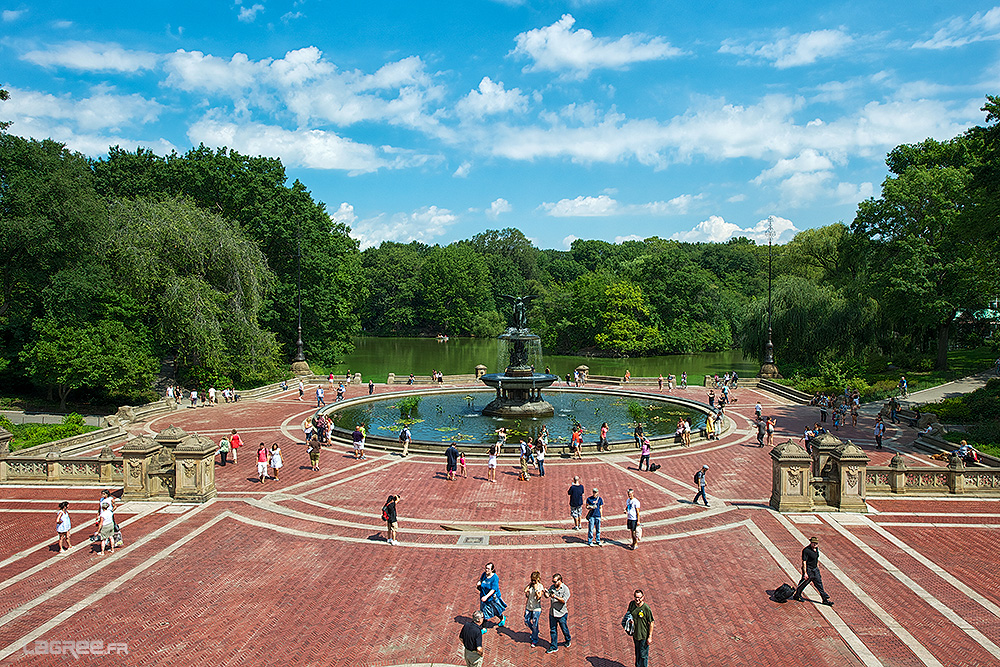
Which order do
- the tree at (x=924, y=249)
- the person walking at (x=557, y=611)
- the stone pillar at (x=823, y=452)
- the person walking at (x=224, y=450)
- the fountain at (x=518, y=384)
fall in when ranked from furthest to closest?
the tree at (x=924, y=249)
the fountain at (x=518, y=384)
the person walking at (x=224, y=450)
the stone pillar at (x=823, y=452)
the person walking at (x=557, y=611)

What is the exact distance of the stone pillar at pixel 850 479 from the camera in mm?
16703

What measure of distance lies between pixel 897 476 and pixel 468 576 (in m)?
13.8

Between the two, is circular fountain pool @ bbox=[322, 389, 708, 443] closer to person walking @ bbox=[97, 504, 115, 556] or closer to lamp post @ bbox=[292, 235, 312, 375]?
lamp post @ bbox=[292, 235, 312, 375]

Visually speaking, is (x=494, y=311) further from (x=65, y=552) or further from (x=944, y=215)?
(x=65, y=552)

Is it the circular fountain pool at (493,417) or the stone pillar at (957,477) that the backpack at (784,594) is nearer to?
the stone pillar at (957,477)

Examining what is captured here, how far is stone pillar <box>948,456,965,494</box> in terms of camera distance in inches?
714

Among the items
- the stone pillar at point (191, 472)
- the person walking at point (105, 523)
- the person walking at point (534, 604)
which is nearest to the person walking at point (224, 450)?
the stone pillar at point (191, 472)

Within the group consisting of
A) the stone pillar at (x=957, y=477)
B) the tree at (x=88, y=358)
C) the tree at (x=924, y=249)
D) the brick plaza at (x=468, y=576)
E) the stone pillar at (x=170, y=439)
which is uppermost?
the tree at (x=924, y=249)

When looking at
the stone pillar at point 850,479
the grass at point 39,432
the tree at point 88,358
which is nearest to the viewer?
the stone pillar at point 850,479

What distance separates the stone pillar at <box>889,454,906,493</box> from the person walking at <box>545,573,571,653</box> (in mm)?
13522

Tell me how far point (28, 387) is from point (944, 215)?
2526 inches

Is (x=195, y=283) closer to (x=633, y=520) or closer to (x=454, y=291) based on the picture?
(x=633, y=520)

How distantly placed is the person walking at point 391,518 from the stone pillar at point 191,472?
6469 mm

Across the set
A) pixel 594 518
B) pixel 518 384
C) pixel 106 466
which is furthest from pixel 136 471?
pixel 518 384
